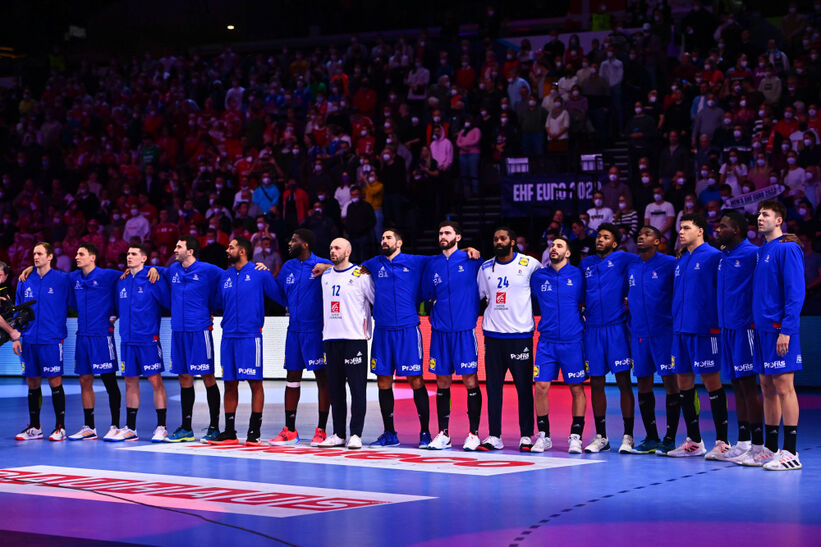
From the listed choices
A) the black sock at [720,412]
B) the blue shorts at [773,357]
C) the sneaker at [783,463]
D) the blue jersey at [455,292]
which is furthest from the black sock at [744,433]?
the blue jersey at [455,292]

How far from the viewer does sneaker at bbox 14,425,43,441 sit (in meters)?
12.9

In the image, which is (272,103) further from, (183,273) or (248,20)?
(183,273)

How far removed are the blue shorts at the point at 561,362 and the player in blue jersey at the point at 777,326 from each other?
1978 mm

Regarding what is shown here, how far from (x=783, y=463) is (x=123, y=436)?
24.3 feet

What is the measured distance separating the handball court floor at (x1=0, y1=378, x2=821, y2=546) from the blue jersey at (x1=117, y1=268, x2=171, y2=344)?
4.25ft

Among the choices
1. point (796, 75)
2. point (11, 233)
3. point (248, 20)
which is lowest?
point (11, 233)

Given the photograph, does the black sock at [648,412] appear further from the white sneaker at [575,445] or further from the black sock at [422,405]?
the black sock at [422,405]

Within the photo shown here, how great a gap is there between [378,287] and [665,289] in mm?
3152

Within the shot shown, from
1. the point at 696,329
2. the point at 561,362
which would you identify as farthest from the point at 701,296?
the point at 561,362

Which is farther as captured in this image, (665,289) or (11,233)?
(11,233)

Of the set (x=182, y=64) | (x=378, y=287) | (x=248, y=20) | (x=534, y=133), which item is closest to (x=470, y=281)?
(x=378, y=287)

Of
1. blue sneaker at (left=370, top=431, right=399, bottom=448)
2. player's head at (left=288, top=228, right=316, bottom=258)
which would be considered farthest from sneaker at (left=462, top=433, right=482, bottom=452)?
player's head at (left=288, top=228, right=316, bottom=258)

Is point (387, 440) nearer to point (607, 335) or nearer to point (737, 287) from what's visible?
point (607, 335)

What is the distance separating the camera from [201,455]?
37.2 feet
